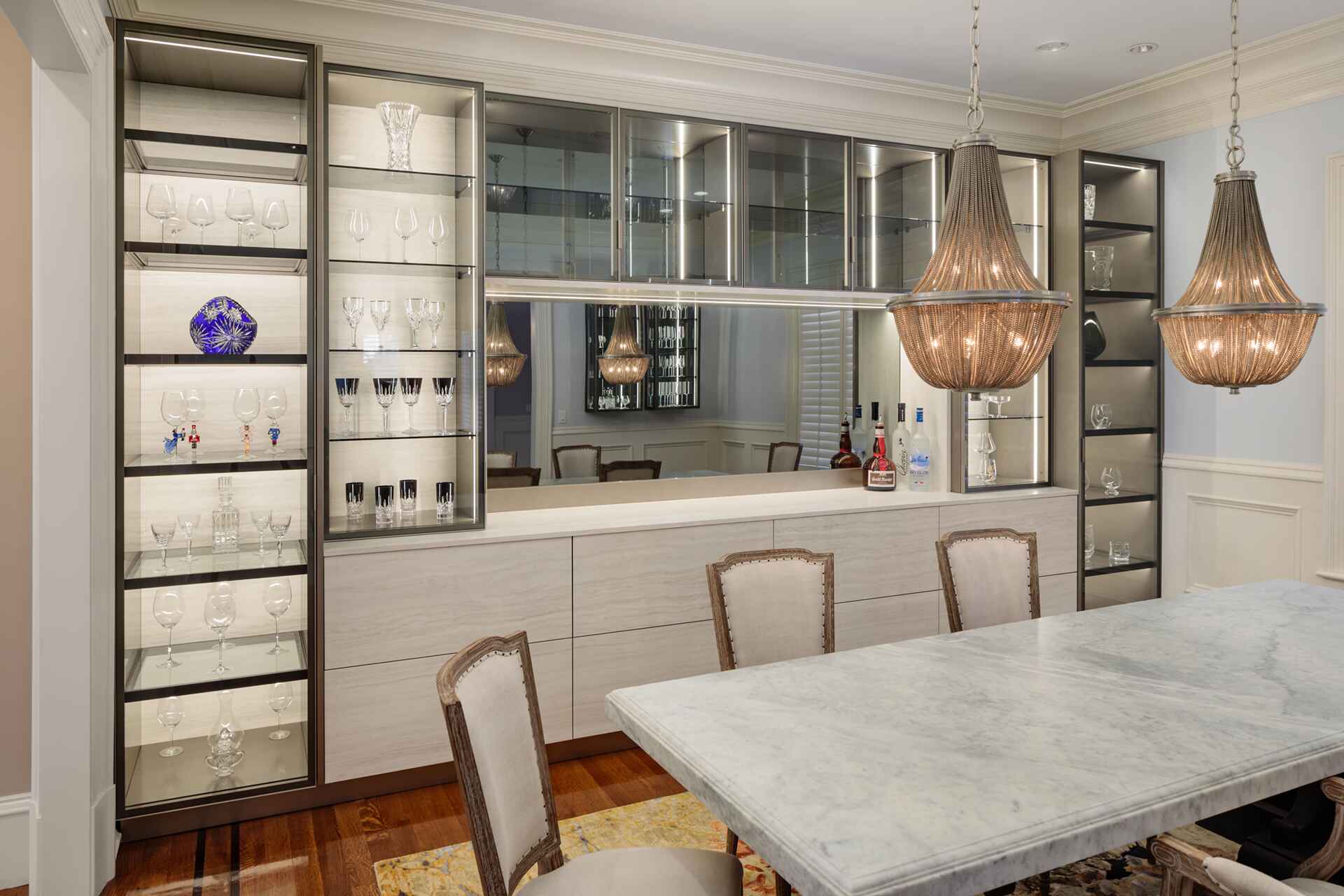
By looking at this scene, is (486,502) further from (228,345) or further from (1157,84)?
(1157,84)

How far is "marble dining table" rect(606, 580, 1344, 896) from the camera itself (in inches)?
50.8

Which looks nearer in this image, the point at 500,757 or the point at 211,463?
the point at 500,757

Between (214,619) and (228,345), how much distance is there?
897mm

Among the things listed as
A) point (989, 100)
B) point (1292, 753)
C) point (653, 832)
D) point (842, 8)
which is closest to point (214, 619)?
point (653, 832)

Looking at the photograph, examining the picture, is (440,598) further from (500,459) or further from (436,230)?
(436,230)

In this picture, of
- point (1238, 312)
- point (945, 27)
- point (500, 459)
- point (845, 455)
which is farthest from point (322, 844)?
point (945, 27)

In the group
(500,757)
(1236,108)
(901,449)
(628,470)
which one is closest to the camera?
(500,757)

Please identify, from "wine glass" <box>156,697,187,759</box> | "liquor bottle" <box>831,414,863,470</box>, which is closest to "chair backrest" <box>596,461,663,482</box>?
"liquor bottle" <box>831,414,863,470</box>

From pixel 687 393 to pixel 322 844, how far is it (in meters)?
2.20

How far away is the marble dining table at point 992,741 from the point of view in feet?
4.24

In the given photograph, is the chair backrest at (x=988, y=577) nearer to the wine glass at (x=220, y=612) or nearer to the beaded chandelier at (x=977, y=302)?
the beaded chandelier at (x=977, y=302)

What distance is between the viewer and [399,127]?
3.03 meters

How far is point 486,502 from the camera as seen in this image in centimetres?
342

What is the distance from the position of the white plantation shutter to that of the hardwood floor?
174 centimetres
